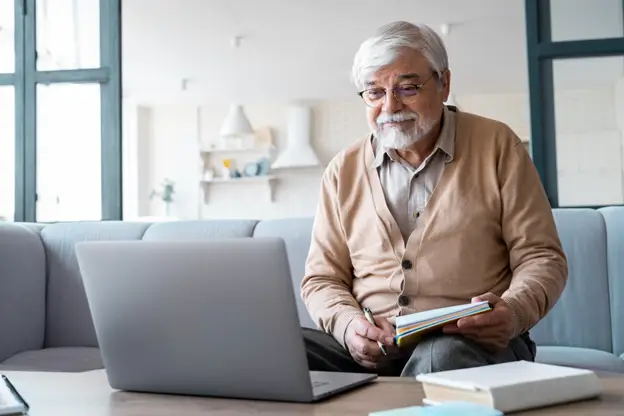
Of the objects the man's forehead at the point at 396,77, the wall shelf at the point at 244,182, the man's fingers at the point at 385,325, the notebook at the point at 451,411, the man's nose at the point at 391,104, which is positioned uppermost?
the wall shelf at the point at 244,182

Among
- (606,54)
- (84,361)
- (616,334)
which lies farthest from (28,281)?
(606,54)

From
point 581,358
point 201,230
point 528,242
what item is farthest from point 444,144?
point 201,230

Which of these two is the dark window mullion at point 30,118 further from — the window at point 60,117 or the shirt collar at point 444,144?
the shirt collar at point 444,144

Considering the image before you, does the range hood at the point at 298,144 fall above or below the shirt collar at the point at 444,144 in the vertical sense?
above

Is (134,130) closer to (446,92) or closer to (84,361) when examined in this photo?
(84,361)

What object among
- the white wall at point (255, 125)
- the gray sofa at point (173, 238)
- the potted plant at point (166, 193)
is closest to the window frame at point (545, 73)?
the gray sofa at point (173, 238)

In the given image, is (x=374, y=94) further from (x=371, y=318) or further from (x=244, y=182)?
(x=244, y=182)

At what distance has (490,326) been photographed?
136 cm

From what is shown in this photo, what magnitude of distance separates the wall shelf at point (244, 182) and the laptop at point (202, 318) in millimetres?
7390

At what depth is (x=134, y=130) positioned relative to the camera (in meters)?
8.59

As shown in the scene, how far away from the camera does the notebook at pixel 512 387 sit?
90cm

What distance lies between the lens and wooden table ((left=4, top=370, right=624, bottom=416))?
96 centimetres

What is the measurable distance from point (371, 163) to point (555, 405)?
3.00 ft

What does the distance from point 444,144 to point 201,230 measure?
1109 millimetres
